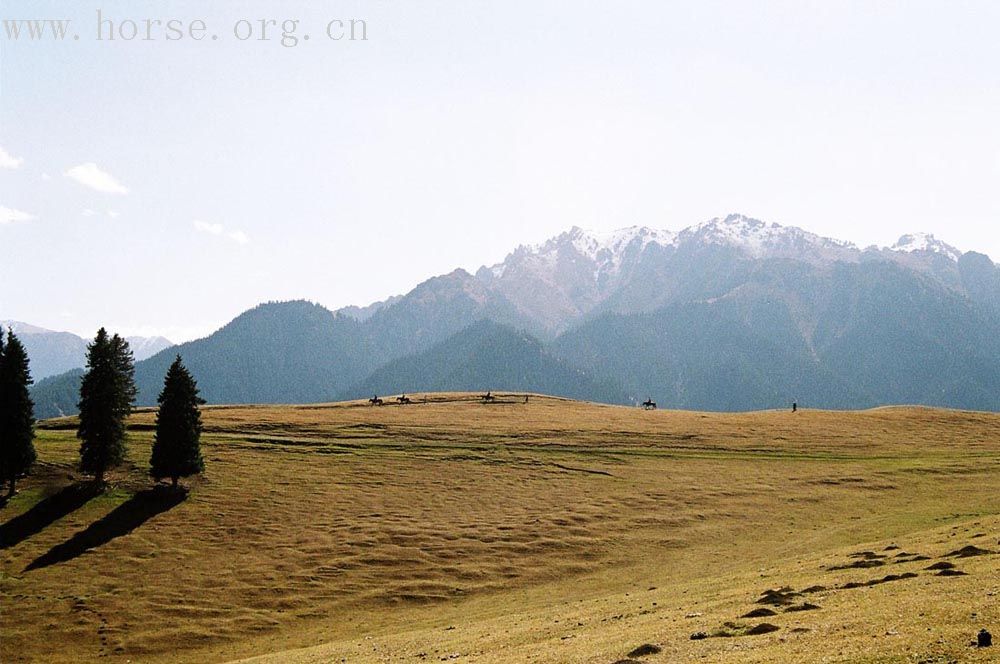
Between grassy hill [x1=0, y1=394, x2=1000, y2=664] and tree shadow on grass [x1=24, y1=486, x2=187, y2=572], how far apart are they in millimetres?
324

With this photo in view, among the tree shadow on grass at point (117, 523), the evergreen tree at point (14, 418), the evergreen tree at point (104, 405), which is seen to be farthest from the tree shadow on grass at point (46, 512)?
the evergreen tree at point (14, 418)

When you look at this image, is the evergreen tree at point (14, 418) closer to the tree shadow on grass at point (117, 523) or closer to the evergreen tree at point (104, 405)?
the evergreen tree at point (104, 405)

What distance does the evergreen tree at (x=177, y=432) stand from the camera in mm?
82312

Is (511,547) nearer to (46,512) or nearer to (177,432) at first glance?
(177,432)

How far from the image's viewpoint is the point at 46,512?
7288 centimetres

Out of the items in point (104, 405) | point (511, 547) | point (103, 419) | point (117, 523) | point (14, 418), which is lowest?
point (511, 547)

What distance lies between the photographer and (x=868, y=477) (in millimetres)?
92562

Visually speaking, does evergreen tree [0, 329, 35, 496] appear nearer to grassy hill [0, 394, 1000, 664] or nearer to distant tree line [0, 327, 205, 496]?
distant tree line [0, 327, 205, 496]

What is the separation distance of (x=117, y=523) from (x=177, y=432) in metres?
14.4

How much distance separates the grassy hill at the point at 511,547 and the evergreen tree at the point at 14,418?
12.8 feet

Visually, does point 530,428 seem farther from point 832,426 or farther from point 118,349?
point 118,349

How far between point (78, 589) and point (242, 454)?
43533 mm

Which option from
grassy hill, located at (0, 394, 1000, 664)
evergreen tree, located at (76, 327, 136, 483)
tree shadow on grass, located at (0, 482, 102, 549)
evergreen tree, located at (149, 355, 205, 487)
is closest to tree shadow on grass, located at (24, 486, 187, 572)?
grassy hill, located at (0, 394, 1000, 664)

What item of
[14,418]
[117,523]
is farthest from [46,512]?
[14,418]
